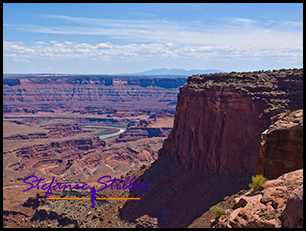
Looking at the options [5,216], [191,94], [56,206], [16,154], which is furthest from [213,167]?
[16,154]

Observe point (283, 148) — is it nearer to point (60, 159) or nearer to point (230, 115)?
point (230, 115)

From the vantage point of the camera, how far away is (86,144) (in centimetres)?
13775

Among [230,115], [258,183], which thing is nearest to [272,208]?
[258,183]

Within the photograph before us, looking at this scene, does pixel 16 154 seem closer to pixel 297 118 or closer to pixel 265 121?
pixel 265 121

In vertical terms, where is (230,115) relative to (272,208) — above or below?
above

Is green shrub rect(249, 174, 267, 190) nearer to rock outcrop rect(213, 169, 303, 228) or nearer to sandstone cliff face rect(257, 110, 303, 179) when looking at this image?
rock outcrop rect(213, 169, 303, 228)

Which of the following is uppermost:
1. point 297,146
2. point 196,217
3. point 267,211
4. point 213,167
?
point 297,146

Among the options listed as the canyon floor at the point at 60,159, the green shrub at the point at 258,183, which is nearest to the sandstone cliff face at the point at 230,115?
the green shrub at the point at 258,183

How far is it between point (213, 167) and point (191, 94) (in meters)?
11.0

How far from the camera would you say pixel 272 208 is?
13688 mm

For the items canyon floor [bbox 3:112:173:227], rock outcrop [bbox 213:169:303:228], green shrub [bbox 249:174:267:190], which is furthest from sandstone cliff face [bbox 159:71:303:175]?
canyon floor [bbox 3:112:173:227]

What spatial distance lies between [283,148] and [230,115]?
78.3 feet

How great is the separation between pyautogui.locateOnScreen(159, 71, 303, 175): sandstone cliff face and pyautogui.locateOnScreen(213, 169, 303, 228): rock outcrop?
2615 centimetres

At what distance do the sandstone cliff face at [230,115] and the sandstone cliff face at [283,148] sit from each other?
20.8 metres
